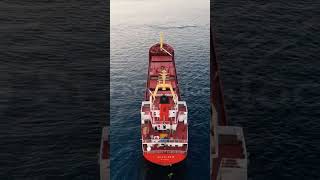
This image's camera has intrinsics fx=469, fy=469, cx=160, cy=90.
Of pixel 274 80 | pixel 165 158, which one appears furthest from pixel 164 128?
pixel 274 80

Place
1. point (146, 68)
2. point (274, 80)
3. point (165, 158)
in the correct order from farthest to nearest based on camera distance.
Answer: point (146, 68), point (274, 80), point (165, 158)

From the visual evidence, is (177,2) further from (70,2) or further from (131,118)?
(131,118)

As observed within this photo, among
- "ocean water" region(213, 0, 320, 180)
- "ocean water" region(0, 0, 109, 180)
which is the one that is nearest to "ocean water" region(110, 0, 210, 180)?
"ocean water" region(0, 0, 109, 180)

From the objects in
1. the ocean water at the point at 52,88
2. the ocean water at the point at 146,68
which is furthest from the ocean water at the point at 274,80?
the ocean water at the point at 52,88

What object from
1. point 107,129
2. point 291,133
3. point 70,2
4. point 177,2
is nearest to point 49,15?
point 70,2

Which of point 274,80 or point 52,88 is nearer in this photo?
point 52,88

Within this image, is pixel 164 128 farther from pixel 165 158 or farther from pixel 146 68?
pixel 146 68

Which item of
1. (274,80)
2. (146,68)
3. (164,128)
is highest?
(146,68)
